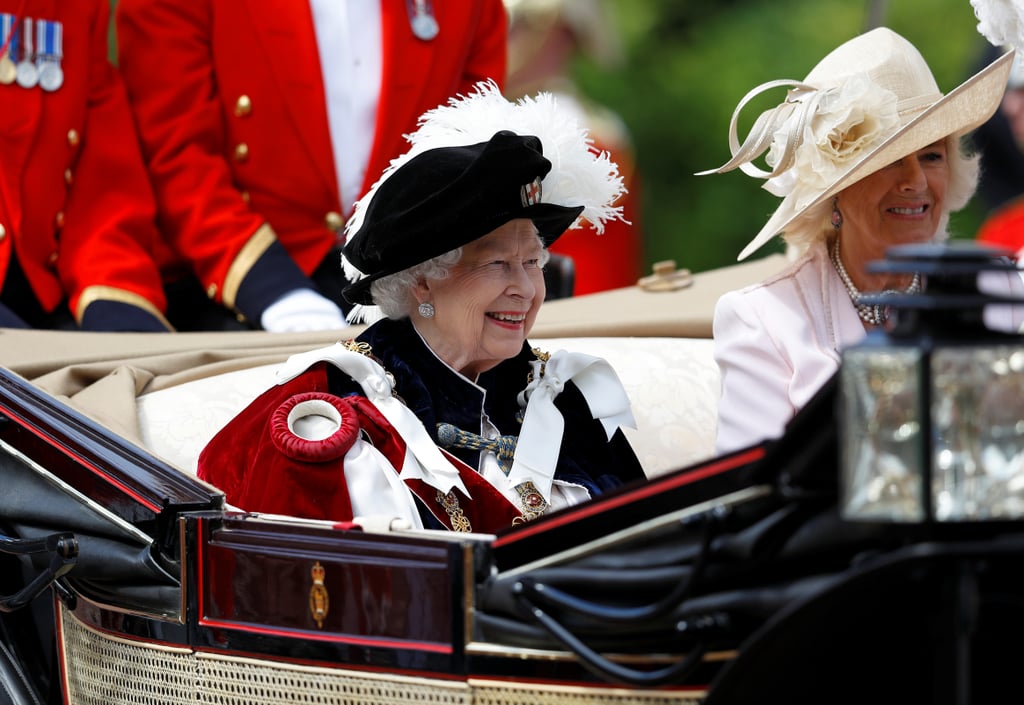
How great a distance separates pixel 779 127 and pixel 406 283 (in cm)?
55

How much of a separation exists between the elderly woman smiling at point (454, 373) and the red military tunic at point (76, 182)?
2.37ft

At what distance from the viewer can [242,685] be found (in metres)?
1.66

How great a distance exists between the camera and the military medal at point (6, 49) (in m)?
2.76

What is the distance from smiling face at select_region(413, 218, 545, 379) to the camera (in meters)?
2.12

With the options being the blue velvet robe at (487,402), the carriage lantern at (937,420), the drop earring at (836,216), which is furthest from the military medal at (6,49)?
the carriage lantern at (937,420)

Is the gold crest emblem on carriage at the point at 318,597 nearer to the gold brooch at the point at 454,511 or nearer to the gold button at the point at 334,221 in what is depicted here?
the gold brooch at the point at 454,511

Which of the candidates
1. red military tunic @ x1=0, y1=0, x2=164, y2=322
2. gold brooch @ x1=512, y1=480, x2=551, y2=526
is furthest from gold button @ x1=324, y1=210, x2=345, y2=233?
gold brooch @ x1=512, y1=480, x2=551, y2=526

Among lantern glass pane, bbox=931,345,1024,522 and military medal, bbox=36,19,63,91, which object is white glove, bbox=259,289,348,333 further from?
lantern glass pane, bbox=931,345,1024,522

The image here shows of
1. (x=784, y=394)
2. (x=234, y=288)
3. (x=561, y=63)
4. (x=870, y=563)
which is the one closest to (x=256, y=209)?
(x=234, y=288)

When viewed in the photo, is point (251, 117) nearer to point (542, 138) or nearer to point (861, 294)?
point (542, 138)

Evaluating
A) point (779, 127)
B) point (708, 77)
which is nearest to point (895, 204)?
point (779, 127)

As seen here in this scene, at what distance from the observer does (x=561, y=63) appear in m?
6.58

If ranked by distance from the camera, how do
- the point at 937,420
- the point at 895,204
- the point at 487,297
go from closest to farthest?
the point at 937,420
the point at 487,297
the point at 895,204

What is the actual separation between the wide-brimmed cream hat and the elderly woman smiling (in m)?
0.23
